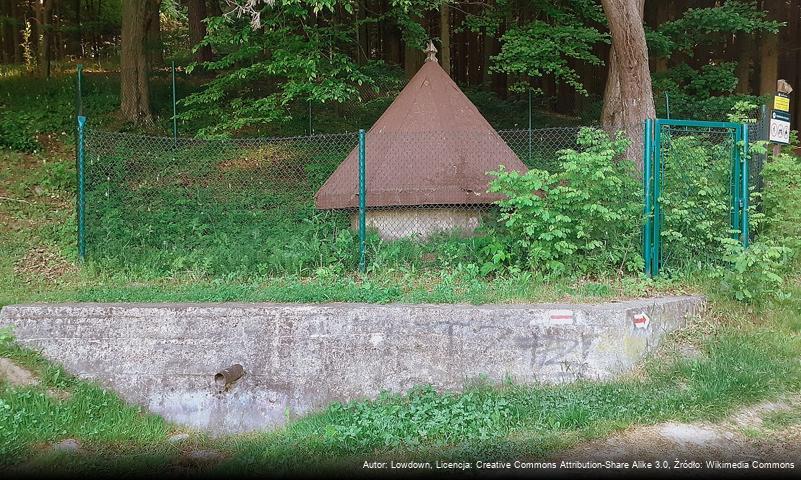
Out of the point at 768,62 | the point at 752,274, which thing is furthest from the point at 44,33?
the point at 768,62

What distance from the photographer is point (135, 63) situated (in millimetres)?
14250

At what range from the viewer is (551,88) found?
68.8 feet

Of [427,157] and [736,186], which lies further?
[427,157]

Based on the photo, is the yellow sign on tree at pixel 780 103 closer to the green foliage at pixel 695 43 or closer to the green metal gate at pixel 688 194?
the green metal gate at pixel 688 194

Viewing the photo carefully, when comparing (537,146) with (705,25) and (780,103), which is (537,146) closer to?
(705,25)

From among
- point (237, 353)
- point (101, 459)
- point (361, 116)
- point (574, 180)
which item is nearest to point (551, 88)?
point (361, 116)

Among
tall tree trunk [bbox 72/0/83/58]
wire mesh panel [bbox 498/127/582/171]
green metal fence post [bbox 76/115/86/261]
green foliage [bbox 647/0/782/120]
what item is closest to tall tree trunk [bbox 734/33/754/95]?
green foliage [bbox 647/0/782/120]

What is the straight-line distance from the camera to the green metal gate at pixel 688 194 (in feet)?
22.9

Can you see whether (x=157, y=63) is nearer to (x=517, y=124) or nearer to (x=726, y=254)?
(x=517, y=124)

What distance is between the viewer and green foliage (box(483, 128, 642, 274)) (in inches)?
265

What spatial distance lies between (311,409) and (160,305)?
70.4 inches

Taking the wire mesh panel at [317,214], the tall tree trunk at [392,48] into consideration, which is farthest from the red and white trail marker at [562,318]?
the tall tree trunk at [392,48]

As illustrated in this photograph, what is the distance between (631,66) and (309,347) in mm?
6528

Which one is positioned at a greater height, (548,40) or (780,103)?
(548,40)
